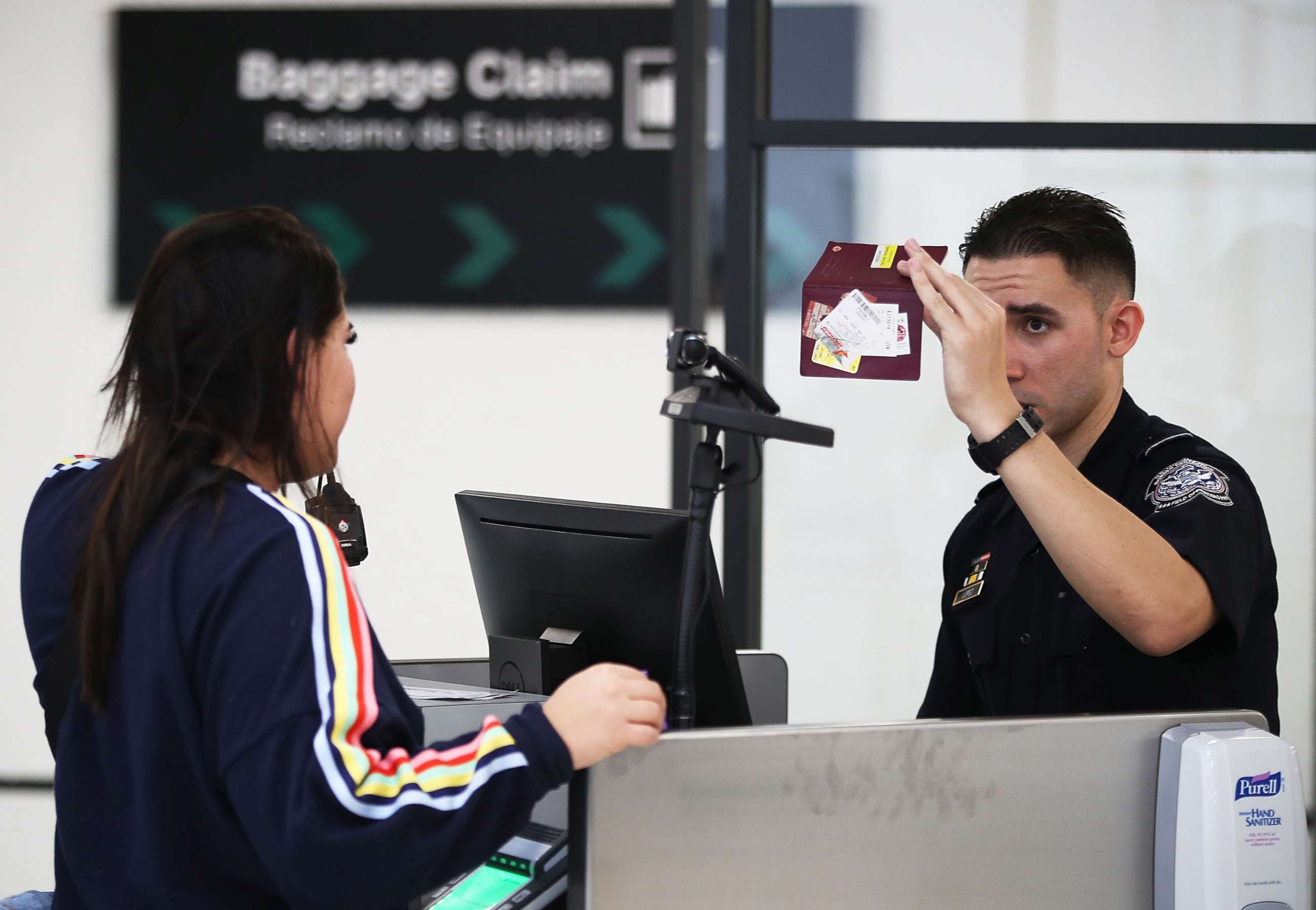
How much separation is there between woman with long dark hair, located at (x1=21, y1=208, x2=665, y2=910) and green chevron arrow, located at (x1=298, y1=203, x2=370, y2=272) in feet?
8.93

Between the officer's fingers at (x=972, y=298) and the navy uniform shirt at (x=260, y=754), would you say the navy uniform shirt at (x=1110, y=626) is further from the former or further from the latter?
the navy uniform shirt at (x=260, y=754)

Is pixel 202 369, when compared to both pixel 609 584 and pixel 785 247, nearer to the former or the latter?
pixel 609 584

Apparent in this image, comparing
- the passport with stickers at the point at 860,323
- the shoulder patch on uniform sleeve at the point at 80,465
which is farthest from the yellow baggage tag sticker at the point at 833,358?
the shoulder patch on uniform sleeve at the point at 80,465

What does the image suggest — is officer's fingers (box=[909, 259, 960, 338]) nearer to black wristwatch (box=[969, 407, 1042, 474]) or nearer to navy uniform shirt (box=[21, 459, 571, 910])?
black wristwatch (box=[969, 407, 1042, 474])

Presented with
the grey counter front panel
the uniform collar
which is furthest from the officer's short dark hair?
the grey counter front panel

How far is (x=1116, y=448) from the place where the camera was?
65.0 inches

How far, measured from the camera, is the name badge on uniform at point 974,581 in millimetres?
1784

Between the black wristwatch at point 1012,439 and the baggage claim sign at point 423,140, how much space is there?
240cm

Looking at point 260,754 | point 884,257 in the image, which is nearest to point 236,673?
point 260,754

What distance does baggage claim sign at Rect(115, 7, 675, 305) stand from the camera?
368 cm

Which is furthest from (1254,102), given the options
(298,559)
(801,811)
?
(298,559)

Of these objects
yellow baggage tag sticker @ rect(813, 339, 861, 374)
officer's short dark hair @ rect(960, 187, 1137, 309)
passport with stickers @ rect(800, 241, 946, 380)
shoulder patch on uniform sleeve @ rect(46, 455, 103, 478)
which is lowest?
shoulder patch on uniform sleeve @ rect(46, 455, 103, 478)

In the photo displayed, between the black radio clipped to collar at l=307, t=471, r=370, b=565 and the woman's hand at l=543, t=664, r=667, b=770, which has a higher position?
the black radio clipped to collar at l=307, t=471, r=370, b=565

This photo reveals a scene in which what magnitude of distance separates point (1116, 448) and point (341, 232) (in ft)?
8.96
